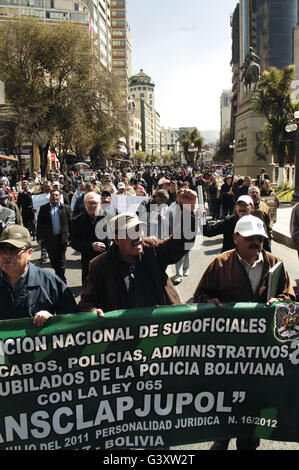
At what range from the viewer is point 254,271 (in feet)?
10.2

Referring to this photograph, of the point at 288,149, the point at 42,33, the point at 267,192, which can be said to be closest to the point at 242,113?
the point at 288,149

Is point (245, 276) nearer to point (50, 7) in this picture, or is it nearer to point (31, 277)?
point (31, 277)

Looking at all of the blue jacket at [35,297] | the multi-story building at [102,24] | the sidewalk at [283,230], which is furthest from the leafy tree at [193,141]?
the blue jacket at [35,297]

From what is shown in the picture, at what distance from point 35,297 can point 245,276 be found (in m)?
1.50

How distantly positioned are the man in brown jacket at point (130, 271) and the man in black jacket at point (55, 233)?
3857mm

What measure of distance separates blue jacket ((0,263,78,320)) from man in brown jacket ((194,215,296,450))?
0.97 meters

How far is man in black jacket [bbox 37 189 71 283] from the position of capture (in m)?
6.86

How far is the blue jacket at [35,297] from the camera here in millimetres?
2904

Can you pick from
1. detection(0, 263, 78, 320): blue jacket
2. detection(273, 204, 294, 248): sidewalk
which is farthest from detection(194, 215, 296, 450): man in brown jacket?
detection(273, 204, 294, 248): sidewalk

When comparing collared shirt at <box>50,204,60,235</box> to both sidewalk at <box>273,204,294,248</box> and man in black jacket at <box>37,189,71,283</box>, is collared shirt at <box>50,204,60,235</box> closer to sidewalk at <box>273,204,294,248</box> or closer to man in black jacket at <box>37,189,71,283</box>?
man in black jacket at <box>37,189,71,283</box>

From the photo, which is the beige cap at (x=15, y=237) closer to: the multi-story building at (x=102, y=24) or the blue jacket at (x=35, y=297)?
the blue jacket at (x=35, y=297)

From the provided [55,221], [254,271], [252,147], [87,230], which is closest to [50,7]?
[252,147]
